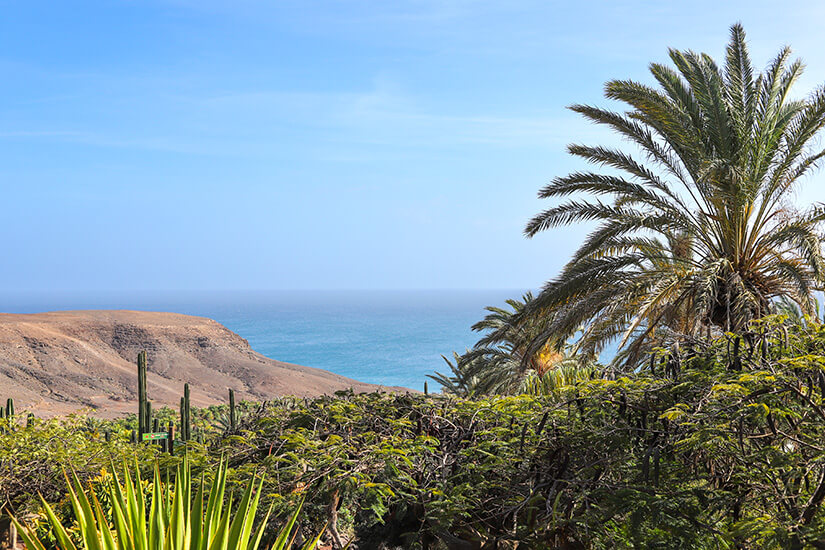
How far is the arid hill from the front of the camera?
3897 cm

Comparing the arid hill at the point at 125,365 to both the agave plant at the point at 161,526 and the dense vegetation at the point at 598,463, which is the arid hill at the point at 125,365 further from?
the agave plant at the point at 161,526

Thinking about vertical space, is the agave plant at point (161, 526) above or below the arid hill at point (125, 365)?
above

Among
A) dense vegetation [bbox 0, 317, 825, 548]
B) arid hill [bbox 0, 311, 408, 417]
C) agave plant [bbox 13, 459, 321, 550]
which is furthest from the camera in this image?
arid hill [bbox 0, 311, 408, 417]

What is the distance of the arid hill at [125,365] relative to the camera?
3897 centimetres

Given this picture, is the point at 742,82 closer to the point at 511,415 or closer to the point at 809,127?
the point at 809,127

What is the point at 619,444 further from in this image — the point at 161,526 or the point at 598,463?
the point at 161,526

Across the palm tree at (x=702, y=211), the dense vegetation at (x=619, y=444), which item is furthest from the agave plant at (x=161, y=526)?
the palm tree at (x=702, y=211)

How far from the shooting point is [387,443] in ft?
17.5

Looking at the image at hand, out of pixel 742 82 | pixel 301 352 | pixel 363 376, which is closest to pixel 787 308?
pixel 742 82

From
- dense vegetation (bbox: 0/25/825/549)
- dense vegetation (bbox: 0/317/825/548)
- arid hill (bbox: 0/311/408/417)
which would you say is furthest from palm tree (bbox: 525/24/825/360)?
arid hill (bbox: 0/311/408/417)

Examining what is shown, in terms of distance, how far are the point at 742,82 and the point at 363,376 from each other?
79.6 metres

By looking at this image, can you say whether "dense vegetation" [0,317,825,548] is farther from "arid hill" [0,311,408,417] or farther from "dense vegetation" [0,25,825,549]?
"arid hill" [0,311,408,417]

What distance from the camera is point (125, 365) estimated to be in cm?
4756

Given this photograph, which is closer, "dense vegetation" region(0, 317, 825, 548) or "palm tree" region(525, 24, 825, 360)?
"dense vegetation" region(0, 317, 825, 548)
